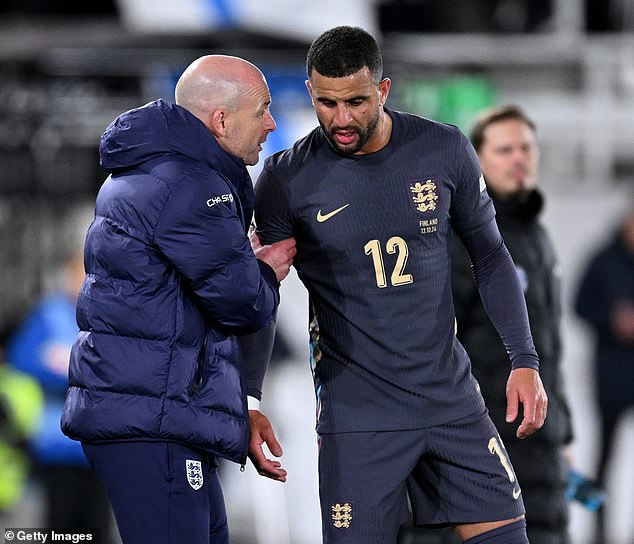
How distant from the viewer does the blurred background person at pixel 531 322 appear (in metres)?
4.16

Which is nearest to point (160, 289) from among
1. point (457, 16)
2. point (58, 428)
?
point (58, 428)

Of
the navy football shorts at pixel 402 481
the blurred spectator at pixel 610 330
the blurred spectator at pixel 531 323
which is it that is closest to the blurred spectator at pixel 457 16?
the blurred spectator at pixel 610 330

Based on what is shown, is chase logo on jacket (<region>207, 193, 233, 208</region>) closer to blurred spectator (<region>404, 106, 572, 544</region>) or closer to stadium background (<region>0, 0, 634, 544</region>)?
blurred spectator (<region>404, 106, 572, 544</region>)

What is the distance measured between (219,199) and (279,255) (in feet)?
1.05

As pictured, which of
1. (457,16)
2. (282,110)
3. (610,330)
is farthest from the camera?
(457,16)

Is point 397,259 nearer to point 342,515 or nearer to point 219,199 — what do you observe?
point 219,199

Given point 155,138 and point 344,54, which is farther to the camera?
point 344,54

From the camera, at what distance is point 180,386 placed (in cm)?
298

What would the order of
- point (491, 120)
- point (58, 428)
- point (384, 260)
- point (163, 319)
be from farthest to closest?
point (58, 428) → point (491, 120) → point (384, 260) → point (163, 319)

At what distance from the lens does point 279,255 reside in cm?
326

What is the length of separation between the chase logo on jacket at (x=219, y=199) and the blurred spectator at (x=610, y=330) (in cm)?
418

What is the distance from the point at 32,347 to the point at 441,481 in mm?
3288

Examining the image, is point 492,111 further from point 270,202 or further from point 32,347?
point 32,347

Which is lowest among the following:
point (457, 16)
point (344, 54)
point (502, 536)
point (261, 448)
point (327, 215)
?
point (502, 536)
